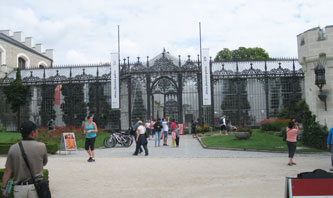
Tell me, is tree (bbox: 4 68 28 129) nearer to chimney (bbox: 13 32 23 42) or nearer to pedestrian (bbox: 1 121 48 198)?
chimney (bbox: 13 32 23 42)

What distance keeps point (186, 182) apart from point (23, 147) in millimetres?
4833

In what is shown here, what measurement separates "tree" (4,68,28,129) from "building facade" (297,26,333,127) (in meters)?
24.7

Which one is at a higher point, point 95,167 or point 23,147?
point 23,147

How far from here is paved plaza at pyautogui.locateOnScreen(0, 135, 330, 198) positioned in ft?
23.8

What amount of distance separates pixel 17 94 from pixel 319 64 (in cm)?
2552

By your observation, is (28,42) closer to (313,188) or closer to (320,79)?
(320,79)

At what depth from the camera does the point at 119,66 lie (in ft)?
90.9

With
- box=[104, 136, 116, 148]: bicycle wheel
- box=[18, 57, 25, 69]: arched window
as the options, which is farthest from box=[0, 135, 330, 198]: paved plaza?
box=[18, 57, 25, 69]: arched window

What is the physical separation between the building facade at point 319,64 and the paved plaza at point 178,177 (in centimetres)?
238

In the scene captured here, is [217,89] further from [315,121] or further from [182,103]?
[315,121]

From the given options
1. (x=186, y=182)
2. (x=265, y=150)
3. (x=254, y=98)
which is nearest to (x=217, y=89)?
(x=254, y=98)

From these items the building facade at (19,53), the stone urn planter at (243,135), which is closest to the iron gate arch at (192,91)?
the stone urn planter at (243,135)

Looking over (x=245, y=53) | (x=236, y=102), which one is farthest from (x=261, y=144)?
(x=245, y=53)

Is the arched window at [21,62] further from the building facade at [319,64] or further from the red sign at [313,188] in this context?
the red sign at [313,188]
